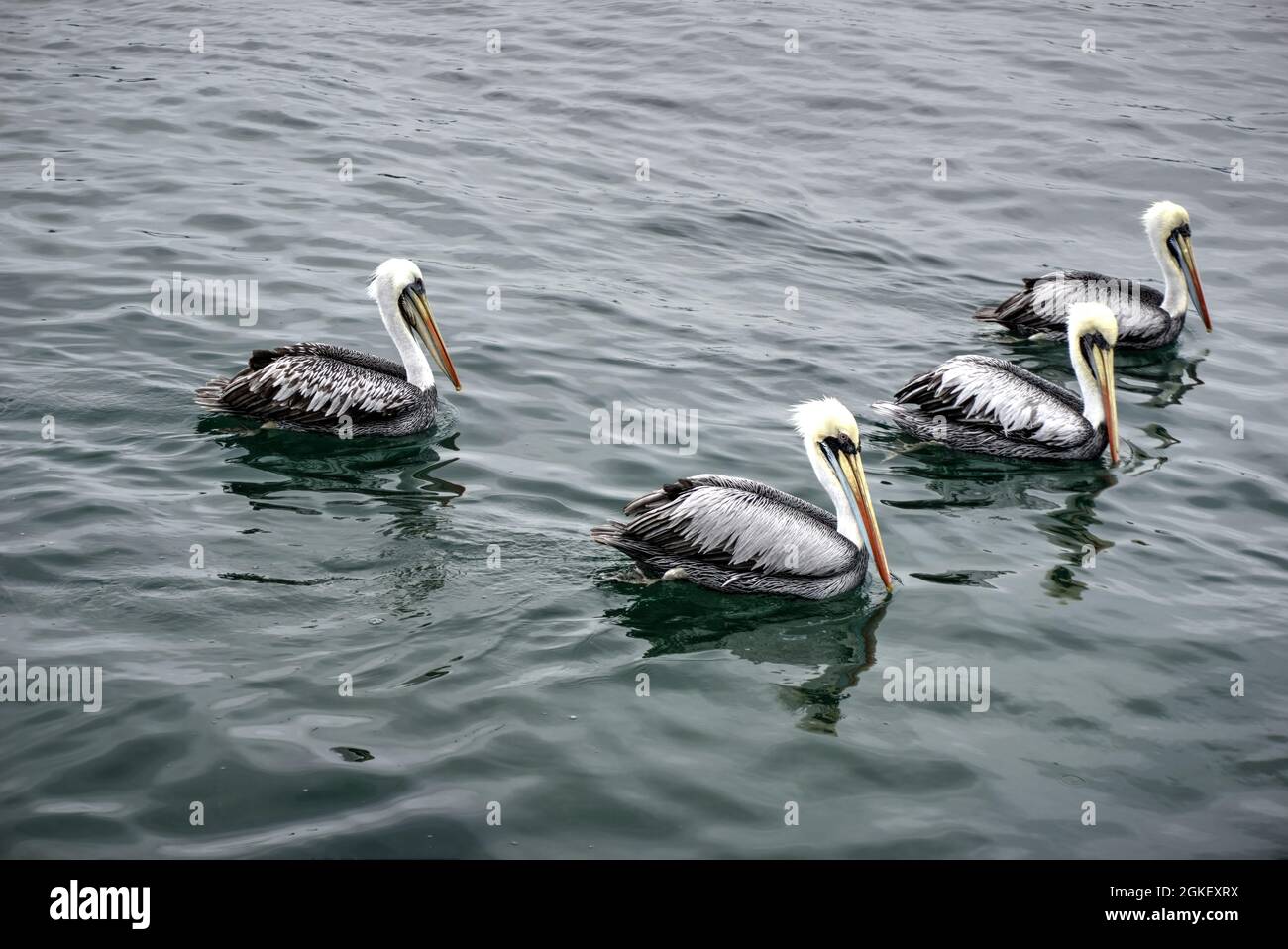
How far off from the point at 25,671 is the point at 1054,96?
54.4ft

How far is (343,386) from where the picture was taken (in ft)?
31.4

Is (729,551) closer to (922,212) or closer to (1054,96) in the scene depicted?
(922,212)

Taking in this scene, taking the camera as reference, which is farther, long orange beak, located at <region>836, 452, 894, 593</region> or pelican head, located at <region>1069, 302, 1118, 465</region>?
pelican head, located at <region>1069, 302, 1118, 465</region>

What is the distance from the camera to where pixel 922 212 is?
51.6 ft

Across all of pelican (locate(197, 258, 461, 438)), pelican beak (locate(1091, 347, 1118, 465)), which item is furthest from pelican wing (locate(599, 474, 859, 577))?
pelican beak (locate(1091, 347, 1118, 465))

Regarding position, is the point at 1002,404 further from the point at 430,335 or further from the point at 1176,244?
the point at 430,335

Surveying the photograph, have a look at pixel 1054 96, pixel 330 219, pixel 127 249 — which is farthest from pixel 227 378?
pixel 1054 96

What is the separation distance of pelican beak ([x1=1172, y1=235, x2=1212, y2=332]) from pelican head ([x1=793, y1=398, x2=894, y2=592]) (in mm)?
6559

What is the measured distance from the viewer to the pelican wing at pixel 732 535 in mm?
7891

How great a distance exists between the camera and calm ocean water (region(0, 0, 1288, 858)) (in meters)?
6.17

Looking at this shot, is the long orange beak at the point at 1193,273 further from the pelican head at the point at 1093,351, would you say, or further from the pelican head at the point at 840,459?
the pelican head at the point at 840,459

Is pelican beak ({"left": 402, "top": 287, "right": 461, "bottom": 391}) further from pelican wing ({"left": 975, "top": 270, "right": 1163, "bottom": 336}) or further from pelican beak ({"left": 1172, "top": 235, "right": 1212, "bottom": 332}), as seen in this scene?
pelican beak ({"left": 1172, "top": 235, "right": 1212, "bottom": 332})
